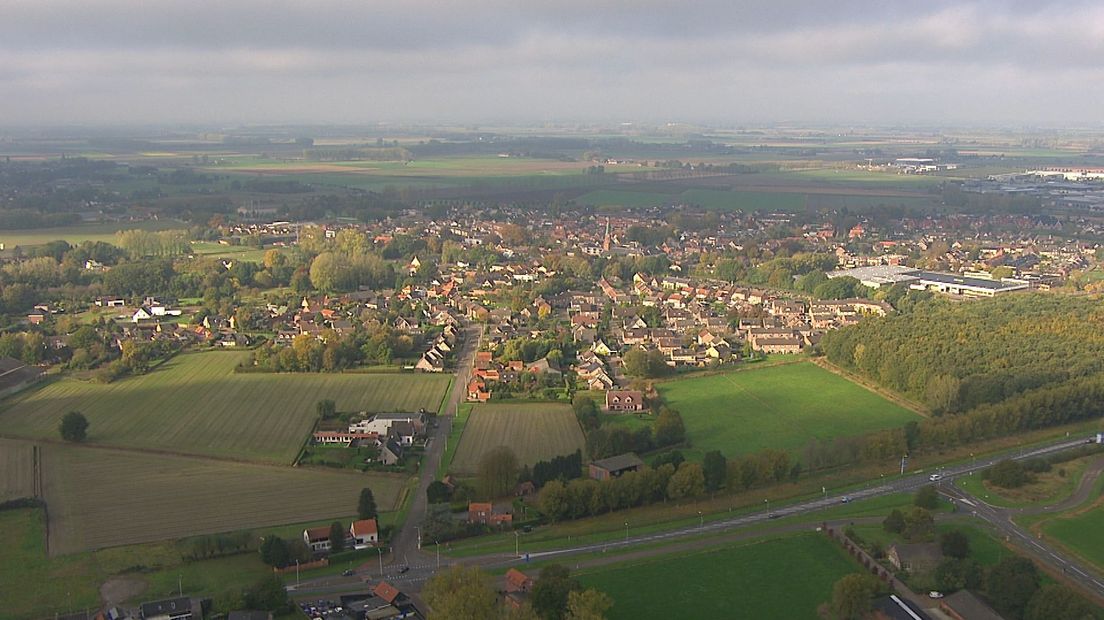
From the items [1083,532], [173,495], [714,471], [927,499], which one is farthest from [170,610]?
[1083,532]

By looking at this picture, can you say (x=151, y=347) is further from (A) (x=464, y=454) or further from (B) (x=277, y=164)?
(B) (x=277, y=164)

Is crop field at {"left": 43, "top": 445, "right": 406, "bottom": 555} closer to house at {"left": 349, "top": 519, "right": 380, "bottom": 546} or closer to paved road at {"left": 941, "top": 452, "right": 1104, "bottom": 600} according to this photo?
house at {"left": 349, "top": 519, "right": 380, "bottom": 546}

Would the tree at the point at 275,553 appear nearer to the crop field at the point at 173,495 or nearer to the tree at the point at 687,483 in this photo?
the crop field at the point at 173,495

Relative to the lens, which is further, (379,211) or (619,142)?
(619,142)

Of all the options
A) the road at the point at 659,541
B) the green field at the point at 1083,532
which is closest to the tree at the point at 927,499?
the road at the point at 659,541

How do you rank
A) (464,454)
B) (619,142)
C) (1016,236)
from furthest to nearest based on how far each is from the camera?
(619,142) < (1016,236) < (464,454)

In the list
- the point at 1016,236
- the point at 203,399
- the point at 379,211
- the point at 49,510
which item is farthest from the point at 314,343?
the point at 1016,236
